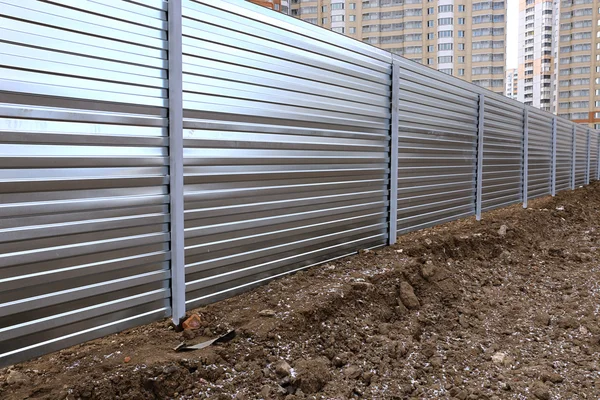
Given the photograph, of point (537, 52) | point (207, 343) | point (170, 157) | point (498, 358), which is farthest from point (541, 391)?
point (537, 52)

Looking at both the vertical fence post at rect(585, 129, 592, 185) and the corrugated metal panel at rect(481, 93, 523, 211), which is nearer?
the corrugated metal panel at rect(481, 93, 523, 211)

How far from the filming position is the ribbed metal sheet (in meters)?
14.0

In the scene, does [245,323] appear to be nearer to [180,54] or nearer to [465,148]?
[180,54]

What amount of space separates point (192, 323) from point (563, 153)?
14591mm

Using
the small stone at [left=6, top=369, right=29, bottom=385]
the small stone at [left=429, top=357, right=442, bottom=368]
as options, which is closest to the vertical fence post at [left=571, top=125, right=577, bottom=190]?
the small stone at [left=429, top=357, right=442, bottom=368]

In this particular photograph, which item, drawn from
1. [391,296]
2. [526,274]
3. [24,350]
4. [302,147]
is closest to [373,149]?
[302,147]

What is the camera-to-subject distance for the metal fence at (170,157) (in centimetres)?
253

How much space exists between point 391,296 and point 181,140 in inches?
94.2

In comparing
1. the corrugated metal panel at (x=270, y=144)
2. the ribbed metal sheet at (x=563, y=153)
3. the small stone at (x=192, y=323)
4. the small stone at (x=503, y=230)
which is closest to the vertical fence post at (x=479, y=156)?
the small stone at (x=503, y=230)

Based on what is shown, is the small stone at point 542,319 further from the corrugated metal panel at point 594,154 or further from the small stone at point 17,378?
the corrugated metal panel at point 594,154

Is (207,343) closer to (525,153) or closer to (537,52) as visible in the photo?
(525,153)

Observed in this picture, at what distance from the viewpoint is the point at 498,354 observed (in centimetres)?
373

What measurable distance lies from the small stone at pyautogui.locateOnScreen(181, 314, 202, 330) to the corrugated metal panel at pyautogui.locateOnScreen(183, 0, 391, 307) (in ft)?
0.44

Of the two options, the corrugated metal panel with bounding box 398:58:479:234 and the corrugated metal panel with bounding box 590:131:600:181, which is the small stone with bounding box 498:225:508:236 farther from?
the corrugated metal panel with bounding box 590:131:600:181
